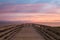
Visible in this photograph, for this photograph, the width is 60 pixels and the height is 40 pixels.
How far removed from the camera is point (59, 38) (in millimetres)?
14945

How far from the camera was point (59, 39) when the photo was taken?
1497 centimetres

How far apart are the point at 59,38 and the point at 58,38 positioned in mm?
124

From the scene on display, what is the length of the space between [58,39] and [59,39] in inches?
6.2

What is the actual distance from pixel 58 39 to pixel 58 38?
0.10 metres

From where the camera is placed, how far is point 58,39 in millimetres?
15117

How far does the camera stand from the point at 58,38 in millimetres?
15055

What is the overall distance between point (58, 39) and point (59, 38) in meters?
0.20

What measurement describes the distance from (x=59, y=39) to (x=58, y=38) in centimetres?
12
